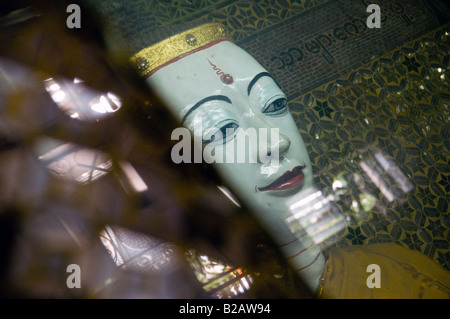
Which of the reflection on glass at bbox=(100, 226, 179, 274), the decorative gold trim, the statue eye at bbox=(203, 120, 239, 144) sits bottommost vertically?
the reflection on glass at bbox=(100, 226, 179, 274)

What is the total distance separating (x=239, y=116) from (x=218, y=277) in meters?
0.65

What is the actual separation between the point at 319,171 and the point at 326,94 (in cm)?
44

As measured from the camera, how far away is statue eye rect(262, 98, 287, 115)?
133 centimetres

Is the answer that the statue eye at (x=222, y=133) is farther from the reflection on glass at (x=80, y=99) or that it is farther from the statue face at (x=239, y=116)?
the reflection on glass at (x=80, y=99)

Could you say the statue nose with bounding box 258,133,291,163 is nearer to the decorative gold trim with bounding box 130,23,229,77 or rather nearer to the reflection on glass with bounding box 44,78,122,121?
the decorative gold trim with bounding box 130,23,229,77

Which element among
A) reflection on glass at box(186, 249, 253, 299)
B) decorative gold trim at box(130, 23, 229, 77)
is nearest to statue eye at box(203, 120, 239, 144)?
decorative gold trim at box(130, 23, 229, 77)

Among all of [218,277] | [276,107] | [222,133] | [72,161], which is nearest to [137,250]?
[218,277]

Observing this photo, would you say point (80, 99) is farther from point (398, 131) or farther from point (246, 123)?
point (398, 131)

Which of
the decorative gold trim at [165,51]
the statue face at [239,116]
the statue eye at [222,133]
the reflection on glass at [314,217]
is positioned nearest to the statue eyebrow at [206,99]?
the statue face at [239,116]

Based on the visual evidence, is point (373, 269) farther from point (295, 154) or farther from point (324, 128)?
point (324, 128)

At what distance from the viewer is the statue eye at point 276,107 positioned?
133 centimetres

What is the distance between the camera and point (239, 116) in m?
1.30

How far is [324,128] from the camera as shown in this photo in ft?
5.59
